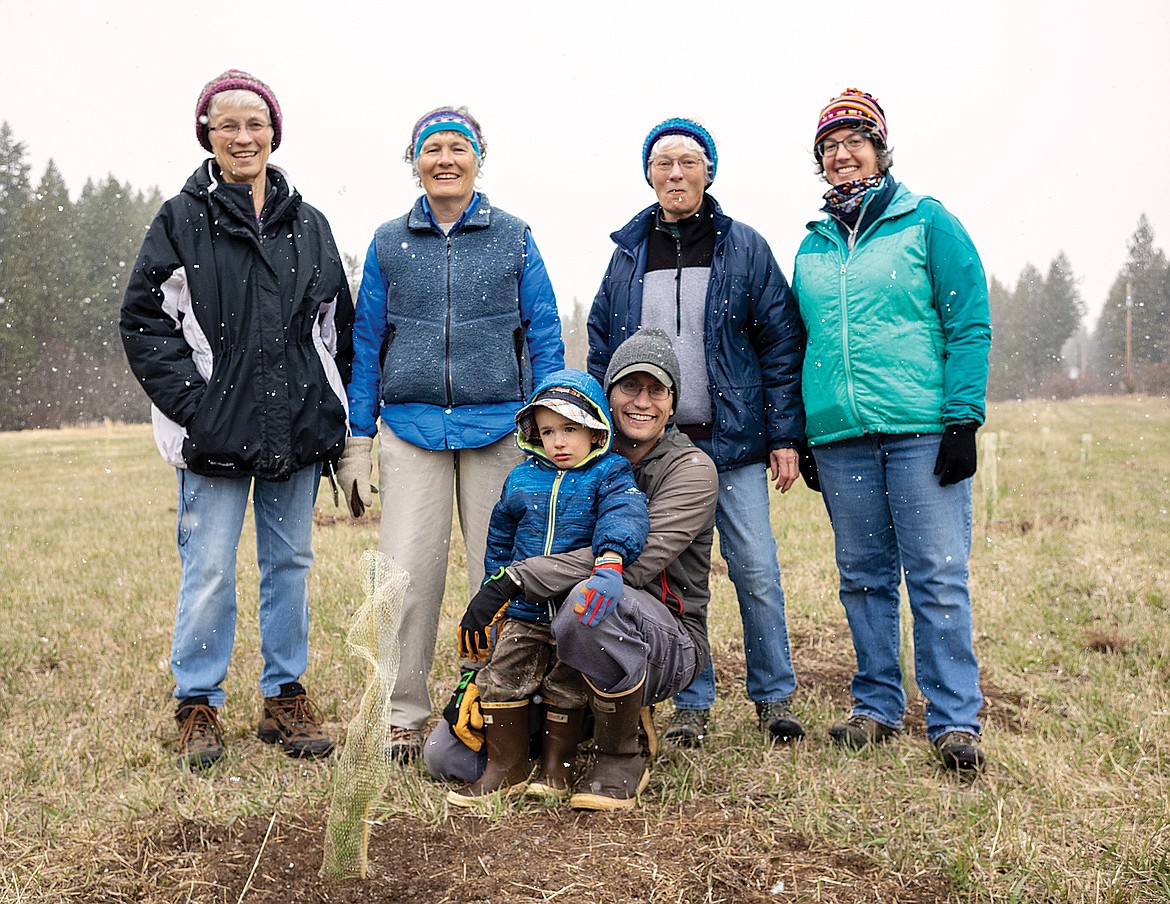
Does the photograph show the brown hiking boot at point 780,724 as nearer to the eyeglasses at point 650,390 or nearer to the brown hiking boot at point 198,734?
the eyeglasses at point 650,390

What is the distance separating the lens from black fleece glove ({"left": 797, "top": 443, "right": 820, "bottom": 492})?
377 centimetres

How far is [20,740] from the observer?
148 inches

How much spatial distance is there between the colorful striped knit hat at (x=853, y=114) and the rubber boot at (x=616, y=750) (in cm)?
222

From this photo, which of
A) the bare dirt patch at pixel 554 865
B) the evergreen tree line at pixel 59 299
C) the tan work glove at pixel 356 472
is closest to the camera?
the bare dirt patch at pixel 554 865

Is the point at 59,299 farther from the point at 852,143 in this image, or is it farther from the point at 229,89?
the point at 852,143

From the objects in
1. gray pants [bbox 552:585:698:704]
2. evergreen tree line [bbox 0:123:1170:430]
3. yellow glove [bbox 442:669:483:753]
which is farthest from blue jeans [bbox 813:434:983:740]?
evergreen tree line [bbox 0:123:1170:430]

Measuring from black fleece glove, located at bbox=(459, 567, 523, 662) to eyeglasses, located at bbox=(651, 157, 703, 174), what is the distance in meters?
1.74

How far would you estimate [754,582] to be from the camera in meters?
3.64

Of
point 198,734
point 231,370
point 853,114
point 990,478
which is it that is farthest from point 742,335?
point 990,478

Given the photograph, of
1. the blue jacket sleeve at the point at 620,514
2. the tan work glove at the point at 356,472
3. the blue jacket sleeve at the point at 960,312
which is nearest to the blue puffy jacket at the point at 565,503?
the blue jacket sleeve at the point at 620,514

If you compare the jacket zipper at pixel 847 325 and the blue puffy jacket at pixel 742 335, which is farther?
the blue puffy jacket at pixel 742 335

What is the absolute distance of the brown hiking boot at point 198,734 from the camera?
3.43 metres

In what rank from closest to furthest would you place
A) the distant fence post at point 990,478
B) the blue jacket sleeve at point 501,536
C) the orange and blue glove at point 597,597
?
the orange and blue glove at point 597,597 → the blue jacket sleeve at point 501,536 → the distant fence post at point 990,478

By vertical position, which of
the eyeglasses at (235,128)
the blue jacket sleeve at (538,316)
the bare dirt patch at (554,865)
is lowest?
the bare dirt patch at (554,865)
